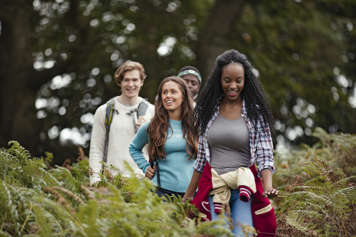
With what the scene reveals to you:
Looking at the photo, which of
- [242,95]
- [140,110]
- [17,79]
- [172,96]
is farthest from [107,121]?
[17,79]

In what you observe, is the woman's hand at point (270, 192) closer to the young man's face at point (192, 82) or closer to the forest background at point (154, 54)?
the young man's face at point (192, 82)

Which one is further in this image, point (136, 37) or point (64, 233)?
point (136, 37)

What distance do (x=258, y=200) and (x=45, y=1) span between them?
36.3 ft

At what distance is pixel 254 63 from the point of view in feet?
41.3

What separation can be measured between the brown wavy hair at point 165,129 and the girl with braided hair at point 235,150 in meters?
0.56

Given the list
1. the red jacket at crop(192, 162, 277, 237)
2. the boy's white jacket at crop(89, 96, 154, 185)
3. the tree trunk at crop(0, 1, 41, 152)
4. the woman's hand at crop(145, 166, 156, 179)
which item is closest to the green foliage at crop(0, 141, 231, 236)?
the red jacket at crop(192, 162, 277, 237)

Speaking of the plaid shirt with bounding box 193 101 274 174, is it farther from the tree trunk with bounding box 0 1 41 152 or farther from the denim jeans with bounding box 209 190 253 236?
the tree trunk with bounding box 0 1 41 152

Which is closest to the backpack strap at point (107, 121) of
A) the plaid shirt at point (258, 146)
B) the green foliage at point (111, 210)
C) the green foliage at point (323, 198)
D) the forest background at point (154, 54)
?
the green foliage at point (111, 210)

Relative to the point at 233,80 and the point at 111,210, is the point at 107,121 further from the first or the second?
the point at 111,210

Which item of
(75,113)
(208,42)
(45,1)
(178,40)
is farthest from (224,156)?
(45,1)

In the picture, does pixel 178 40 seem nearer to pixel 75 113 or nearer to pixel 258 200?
pixel 75 113

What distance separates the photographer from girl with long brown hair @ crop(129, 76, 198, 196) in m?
5.02

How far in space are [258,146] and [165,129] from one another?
119 centimetres

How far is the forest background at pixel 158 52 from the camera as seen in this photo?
12328mm
